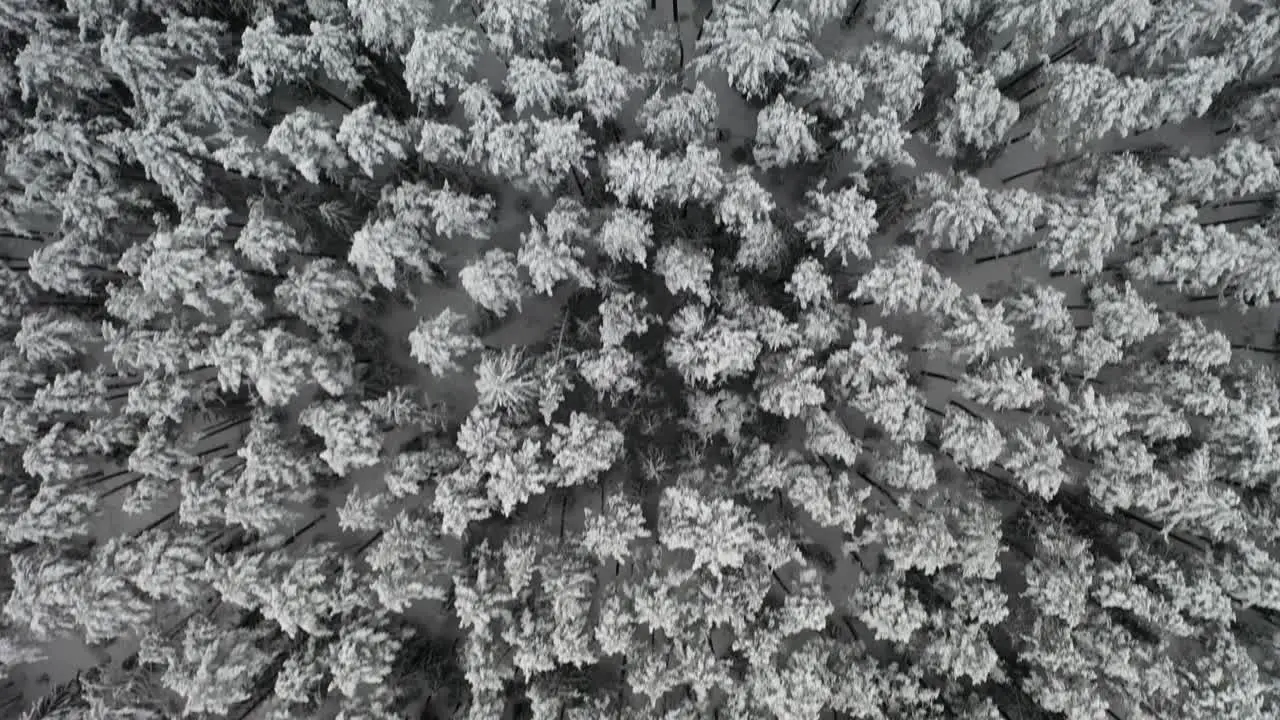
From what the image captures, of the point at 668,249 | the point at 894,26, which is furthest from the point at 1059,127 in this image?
the point at 668,249

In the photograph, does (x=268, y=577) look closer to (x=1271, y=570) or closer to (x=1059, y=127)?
(x=1059, y=127)

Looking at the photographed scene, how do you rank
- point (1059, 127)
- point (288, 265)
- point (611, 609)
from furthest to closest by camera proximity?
point (288, 265), point (1059, 127), point (611, 609)

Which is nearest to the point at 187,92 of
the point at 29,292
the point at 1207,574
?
the point at 29,292

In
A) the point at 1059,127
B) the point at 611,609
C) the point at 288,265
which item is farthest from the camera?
the point at 288,265

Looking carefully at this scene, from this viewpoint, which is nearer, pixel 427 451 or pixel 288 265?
pixel 427 451

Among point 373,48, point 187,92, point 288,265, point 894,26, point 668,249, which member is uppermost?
point 894,26

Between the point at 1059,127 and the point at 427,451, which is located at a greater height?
the point at 1059,127

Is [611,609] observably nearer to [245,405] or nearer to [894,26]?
[245,405]
